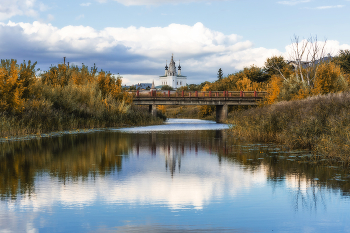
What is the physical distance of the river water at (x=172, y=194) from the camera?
24.4 ft

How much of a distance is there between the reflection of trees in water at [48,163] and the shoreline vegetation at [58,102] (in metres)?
8.24

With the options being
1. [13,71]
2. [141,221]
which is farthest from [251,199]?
[13,71]

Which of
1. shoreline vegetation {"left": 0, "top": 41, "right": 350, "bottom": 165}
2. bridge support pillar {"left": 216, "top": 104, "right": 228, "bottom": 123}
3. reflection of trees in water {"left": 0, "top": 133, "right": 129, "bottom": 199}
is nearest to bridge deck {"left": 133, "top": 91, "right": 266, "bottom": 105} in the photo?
bridge support pillar {"left": 216, "top": 104, "right": 228, "bottom": 123}

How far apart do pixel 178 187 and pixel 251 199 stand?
7.23ft

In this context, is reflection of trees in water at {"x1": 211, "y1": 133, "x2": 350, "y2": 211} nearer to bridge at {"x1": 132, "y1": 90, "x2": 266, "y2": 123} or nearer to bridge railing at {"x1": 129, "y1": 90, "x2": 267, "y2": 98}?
bridge at {"x1": 132, "y1": 90, "x2": 266, "y2": 123}

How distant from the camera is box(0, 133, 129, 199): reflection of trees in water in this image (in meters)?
11.4

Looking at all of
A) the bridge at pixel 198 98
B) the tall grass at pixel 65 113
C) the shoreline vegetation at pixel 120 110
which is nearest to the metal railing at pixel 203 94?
the bridge at pixel 198 98

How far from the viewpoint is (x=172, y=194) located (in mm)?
9938

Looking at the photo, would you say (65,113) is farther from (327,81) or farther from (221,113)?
(221,113)

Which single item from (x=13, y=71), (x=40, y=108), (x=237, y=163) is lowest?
(x=237, y=163)

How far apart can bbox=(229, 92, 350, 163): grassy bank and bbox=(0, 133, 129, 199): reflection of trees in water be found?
7737 millimetres

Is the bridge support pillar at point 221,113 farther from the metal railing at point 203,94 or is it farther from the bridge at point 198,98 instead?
the metal railing at point 203,94

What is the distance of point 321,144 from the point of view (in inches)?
642

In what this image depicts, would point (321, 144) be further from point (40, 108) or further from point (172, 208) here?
point (40, 108)
